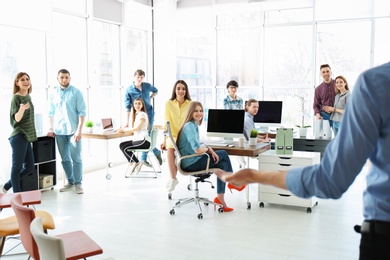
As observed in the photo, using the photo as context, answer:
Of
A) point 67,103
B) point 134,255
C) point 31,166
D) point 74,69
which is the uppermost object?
point 74,69

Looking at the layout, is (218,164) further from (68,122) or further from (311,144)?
(68,122)

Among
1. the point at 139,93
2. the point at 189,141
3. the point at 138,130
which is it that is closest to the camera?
the point at 189,141

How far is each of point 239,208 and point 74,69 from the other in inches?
157

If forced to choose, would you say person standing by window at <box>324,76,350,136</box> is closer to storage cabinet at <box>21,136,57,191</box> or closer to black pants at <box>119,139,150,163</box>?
black pants at <box>119,139,150,163</box>

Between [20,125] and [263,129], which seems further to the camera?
[263,129]

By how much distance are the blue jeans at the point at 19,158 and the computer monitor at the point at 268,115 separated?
3.61m

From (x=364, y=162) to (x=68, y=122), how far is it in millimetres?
5659

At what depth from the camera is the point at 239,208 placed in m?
5.48

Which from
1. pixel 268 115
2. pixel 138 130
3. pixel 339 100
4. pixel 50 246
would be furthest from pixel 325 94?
pixel 50 246

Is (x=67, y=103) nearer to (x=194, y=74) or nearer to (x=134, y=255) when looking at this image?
(x=134, y=255)

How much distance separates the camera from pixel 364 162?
44.6 inches

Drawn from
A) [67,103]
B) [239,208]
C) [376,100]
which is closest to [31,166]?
[67,103]

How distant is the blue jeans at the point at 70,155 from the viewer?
254 inches

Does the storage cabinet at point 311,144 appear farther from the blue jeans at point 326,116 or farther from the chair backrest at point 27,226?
the chair backrest at point 27,226
